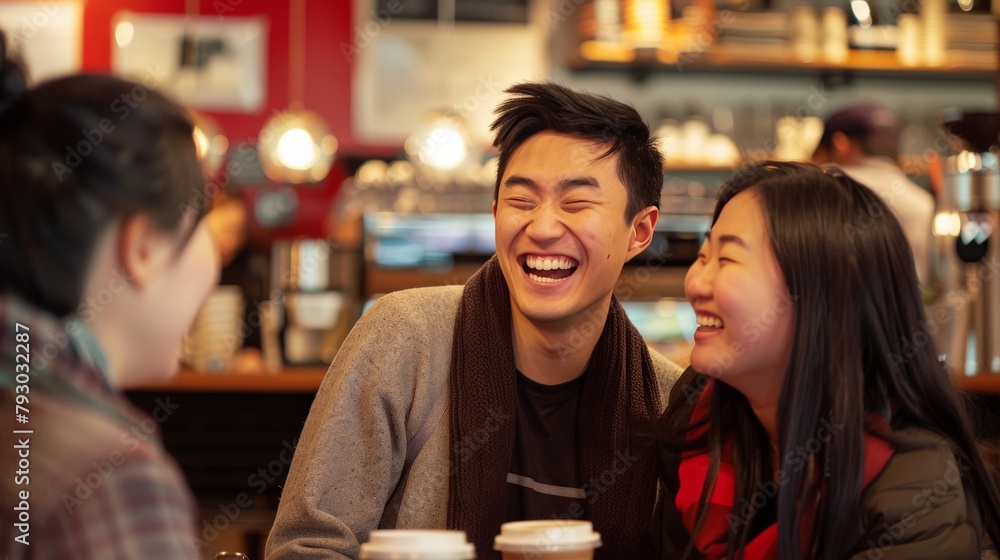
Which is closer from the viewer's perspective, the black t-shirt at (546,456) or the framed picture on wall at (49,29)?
the black t-shirt at (546,456)

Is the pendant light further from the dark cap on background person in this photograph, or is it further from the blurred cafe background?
the dark cap on background person

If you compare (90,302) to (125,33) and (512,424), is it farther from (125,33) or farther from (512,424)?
(125,33)

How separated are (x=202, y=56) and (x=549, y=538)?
5.86 metres

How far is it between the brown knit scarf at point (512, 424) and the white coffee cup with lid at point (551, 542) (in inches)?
24.3

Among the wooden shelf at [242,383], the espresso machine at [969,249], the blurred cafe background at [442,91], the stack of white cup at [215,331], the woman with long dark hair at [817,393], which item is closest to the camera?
the woman with long dark hair at [817,393]

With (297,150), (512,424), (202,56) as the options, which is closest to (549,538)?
(512,424)

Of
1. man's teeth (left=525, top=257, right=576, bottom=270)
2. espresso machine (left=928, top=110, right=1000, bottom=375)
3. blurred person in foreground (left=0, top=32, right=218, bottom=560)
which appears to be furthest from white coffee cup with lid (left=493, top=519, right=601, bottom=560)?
espresso machine (left=928, top=110, right=1000, bottom=375)

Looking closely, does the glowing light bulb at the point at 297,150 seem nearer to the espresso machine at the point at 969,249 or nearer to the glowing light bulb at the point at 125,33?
the glowing light bulb at the point at 125,33

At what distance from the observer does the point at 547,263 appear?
2043 mm

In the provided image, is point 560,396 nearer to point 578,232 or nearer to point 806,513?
point 578,232

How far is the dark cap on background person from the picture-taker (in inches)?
173

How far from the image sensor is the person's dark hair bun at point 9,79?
977mm

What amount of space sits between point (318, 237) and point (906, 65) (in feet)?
11.9

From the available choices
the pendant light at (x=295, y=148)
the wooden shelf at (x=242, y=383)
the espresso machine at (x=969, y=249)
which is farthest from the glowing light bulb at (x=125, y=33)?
the espresso machine at (x=969, y=249)
